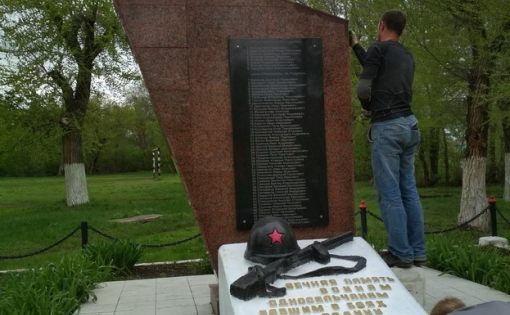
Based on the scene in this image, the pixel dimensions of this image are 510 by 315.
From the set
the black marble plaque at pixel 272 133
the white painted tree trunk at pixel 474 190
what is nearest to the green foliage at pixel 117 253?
the black marble plaque at pixel 272 133

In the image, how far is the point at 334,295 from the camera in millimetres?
3410

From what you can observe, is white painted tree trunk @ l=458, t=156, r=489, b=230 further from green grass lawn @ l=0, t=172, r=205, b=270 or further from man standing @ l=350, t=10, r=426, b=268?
man standing @ l=350, t=10, r=426, b=268

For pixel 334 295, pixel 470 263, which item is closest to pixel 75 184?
pixel 470 263

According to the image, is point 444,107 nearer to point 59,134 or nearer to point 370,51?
point 370,51

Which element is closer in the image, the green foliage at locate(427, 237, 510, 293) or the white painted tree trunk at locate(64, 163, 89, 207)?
the green foliage at locate(427, 237, 510, 293)

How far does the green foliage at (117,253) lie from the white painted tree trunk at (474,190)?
7.60 m

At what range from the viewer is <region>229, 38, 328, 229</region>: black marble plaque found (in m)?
4.98

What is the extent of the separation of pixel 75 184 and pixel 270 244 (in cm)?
1574

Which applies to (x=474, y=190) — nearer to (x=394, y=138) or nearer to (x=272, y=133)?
(x=272, y=133)

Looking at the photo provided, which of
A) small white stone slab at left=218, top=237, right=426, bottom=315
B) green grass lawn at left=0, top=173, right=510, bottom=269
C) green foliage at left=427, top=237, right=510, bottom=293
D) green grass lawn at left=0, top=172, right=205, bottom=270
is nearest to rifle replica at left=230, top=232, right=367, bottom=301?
small white stone slab at left=218, top=237, right=426, bottom=315

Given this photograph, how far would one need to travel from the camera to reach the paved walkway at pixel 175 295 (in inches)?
234

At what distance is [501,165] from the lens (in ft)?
88.9

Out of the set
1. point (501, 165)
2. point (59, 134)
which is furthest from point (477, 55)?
point (501, 165)

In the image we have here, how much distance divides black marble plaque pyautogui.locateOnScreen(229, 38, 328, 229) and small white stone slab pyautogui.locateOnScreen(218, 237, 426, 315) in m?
1.18
